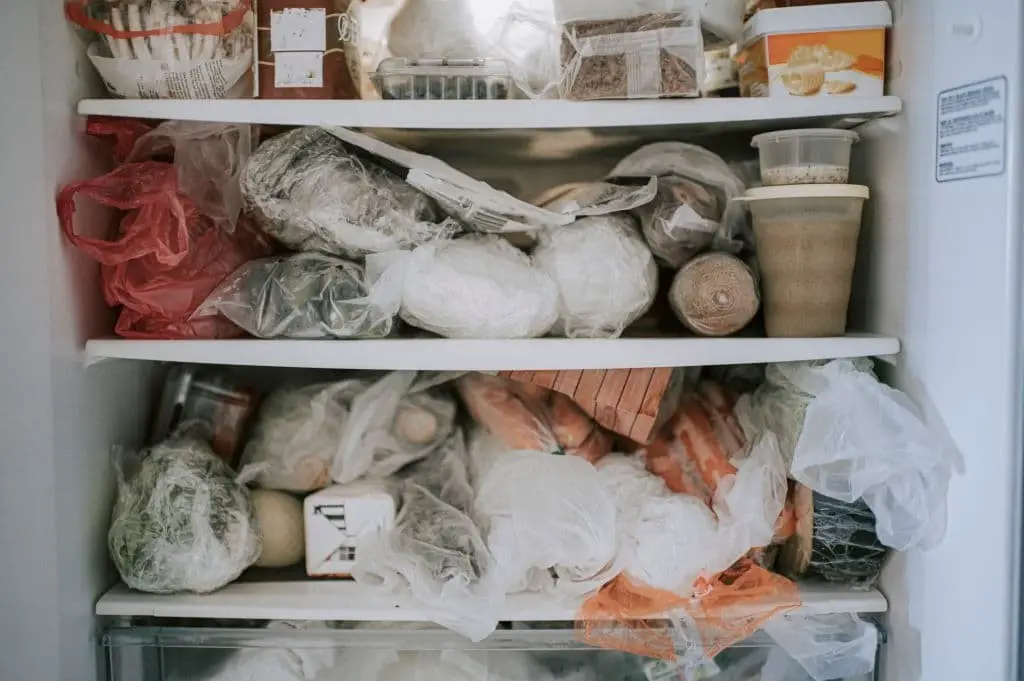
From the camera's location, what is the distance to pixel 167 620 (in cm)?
108

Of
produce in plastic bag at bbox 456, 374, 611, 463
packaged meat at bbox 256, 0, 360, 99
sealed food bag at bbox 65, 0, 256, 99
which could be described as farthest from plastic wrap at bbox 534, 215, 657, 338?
sealed food bag at bbox 65, 0, 256, 99

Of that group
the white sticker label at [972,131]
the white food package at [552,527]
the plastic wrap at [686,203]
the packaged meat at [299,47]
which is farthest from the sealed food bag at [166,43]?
the white sticker label at [972,131]

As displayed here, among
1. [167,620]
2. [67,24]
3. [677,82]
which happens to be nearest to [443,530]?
[167,620]

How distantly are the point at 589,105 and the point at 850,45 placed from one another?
1.10ft

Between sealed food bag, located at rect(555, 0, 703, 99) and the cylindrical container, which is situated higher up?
sealed food bag, located at rect(555, 0, 703, 99)

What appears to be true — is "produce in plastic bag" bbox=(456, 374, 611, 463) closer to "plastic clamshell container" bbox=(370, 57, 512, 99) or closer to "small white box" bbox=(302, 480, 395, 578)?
"small white box" bbox=(302, 480, 395, 578)

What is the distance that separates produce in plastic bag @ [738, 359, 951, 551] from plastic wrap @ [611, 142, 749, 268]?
23cm

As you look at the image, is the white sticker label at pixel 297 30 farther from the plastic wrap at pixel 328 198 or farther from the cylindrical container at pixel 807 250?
the cylindrical container at pixel 807 250

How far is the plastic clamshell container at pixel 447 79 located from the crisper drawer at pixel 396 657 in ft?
2.25

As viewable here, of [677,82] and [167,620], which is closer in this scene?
[677,82]

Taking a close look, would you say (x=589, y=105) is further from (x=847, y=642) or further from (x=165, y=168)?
(x=847, y=642)

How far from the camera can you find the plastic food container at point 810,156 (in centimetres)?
98

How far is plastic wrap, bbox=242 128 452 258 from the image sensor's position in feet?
3.30

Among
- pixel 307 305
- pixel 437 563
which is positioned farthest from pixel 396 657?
pixel 307 305
